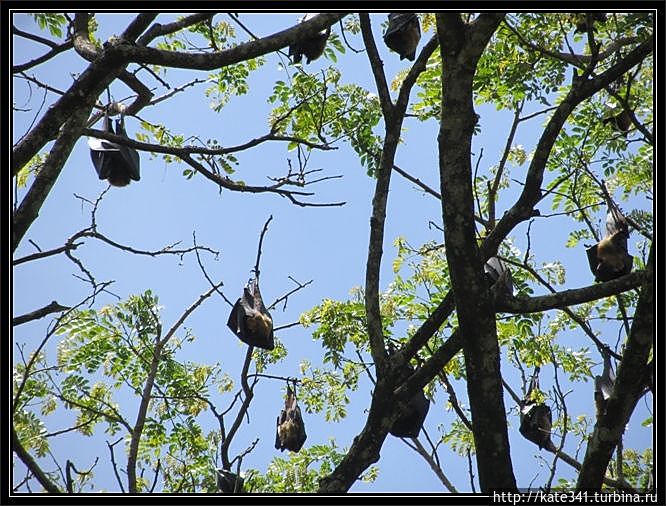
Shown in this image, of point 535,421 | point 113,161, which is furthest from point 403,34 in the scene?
point 535,421

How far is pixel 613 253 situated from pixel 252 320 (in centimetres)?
345

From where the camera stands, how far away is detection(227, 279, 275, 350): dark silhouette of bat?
6.40 metres

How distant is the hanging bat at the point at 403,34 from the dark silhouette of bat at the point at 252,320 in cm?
261

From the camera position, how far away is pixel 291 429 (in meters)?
7.46

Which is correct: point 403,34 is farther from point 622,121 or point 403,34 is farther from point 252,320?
point 252,320

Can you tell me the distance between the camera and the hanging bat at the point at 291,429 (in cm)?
748

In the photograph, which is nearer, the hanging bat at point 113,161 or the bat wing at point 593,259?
the hanging bat at point 113,161

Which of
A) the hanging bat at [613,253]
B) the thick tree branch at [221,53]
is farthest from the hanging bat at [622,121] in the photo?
the thick tree branch at [221,53]

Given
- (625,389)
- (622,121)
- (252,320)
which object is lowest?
(625,389)

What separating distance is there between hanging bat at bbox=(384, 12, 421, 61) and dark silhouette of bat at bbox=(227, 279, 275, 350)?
8.57 feet

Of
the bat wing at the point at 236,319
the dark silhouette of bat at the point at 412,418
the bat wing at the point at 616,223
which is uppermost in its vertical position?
the bat wing at the point at 616,223

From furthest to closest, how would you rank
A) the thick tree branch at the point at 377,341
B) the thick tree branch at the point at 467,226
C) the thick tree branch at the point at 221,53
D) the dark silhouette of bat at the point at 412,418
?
the dark silhouette of bat at the point at 412,418, the thick tree branch at the point at 377,341, the thick tree branch at the point at 467,226, the thick tree branch at the point at 221,53

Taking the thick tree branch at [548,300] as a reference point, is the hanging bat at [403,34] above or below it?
above

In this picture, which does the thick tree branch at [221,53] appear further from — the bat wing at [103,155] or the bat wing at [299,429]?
the bat wing at [299,429]
